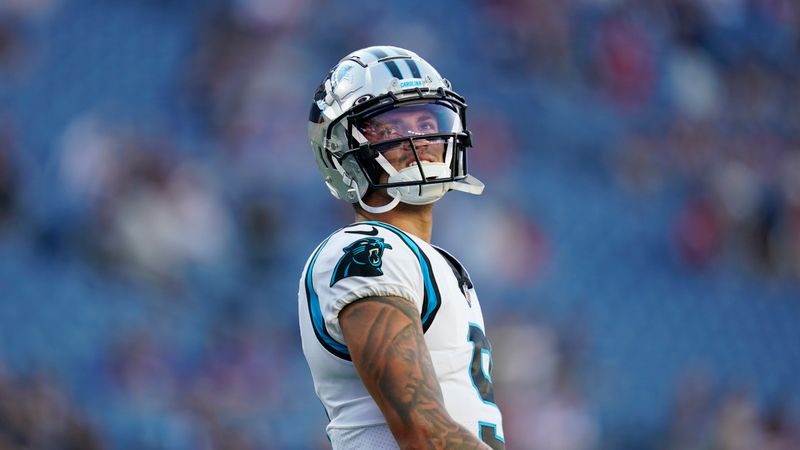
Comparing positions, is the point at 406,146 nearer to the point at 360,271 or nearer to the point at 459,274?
the point at 459,274

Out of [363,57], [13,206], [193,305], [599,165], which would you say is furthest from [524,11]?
[363,57]

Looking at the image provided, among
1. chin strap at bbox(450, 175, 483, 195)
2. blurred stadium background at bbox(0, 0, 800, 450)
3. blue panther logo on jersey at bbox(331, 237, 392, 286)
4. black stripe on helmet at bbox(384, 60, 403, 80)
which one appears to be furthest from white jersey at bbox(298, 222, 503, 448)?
blurred stadium background at bbox(0, 0, 800, 450)

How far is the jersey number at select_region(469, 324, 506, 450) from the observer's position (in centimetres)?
263

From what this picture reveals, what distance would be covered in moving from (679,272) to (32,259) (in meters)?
7.94

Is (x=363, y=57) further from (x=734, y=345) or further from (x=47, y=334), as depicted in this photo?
(x=734, y=345)

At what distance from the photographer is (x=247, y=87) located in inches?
358

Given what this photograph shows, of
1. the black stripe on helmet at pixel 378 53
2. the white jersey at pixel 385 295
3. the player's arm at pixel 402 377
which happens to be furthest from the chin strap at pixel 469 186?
the player's arm at pixel 402 377

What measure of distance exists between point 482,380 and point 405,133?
27.2 inches

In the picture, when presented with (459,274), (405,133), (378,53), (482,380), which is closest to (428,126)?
(405,133)

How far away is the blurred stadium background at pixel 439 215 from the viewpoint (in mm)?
7418

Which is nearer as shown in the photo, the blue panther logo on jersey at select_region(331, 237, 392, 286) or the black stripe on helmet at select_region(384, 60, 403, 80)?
the blue panther logo on jersey at select_region(331, 237, 392, 286)

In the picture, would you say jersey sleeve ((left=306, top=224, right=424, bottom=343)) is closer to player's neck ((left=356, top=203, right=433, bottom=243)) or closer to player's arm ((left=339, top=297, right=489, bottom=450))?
player's arm ((left=339, top=297, right=489, bottom=450))

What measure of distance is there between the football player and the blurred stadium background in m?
4.10

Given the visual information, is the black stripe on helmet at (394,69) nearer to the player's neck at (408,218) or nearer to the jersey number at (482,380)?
the player's neck at (408,218)
